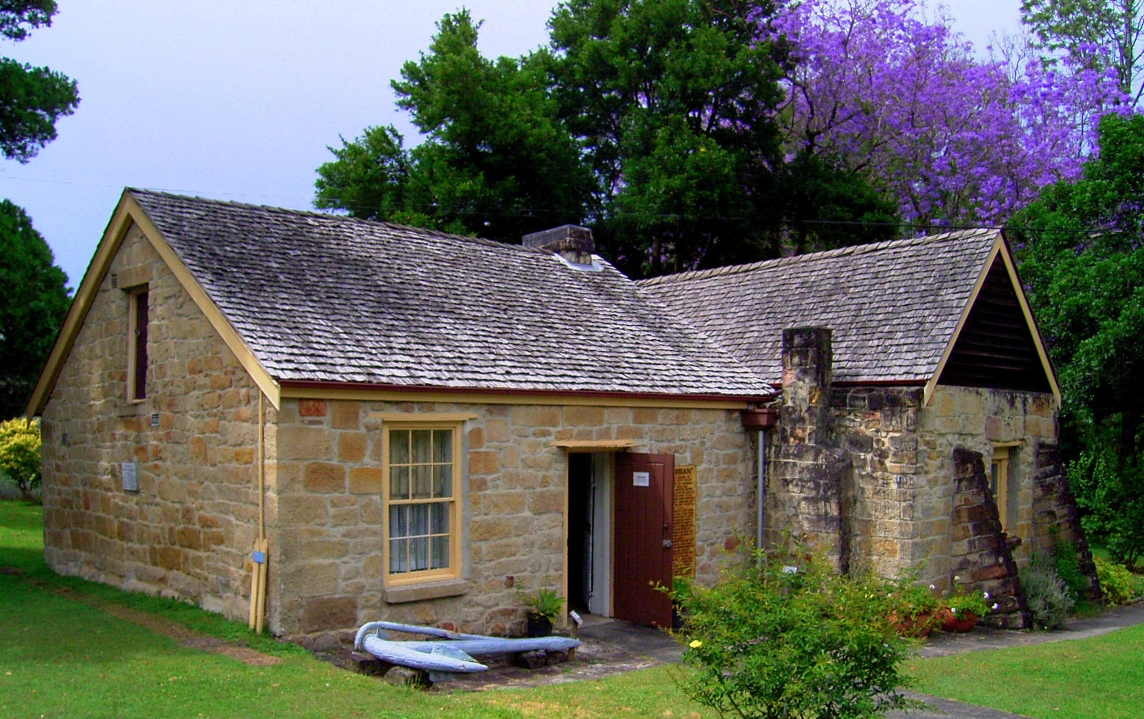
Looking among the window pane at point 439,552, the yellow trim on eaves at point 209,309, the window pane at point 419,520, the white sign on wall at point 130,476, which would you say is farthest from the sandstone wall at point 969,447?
the white sign on wall at point 130,476

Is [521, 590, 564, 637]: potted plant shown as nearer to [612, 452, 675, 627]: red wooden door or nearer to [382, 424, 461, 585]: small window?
[382, 424, 461, 585]: small window

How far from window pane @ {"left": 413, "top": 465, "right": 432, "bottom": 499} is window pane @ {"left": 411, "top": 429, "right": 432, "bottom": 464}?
8 centimetres

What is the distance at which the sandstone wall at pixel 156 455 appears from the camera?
1070 centimetres

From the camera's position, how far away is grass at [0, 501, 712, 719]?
7.80m

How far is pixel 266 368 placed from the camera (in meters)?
9.84

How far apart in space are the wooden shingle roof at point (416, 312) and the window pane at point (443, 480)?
106cm

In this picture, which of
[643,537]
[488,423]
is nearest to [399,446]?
[488,423]

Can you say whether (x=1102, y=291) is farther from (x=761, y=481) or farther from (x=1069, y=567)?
(x=761, y=481)

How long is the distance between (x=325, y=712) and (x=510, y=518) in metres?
4.26

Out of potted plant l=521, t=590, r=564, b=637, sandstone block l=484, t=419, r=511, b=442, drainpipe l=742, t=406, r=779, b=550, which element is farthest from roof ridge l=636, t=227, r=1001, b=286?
potted plant l=521, t=590, r=564, b=637

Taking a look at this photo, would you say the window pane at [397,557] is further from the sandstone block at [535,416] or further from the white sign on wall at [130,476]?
the white sign on wall at [130,476]

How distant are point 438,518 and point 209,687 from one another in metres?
3.56

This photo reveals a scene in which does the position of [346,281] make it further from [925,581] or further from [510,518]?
[925,581]

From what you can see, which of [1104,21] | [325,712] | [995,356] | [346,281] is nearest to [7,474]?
[346,281]
